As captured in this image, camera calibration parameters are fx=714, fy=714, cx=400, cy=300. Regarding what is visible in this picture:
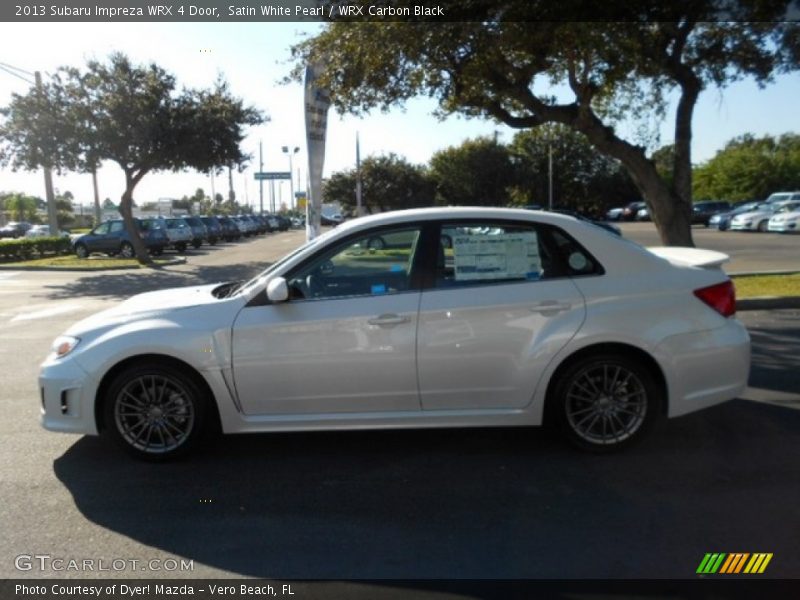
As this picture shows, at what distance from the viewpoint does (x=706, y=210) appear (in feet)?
150

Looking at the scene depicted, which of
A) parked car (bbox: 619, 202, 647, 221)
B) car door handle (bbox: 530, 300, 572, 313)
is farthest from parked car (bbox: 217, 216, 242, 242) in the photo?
car door handle (bbox: 530, 300, 572, 313)

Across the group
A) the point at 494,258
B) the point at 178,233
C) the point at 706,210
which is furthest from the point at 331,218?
the point at 494,258

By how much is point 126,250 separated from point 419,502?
1071 inches

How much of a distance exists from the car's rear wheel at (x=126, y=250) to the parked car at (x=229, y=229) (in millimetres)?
14853

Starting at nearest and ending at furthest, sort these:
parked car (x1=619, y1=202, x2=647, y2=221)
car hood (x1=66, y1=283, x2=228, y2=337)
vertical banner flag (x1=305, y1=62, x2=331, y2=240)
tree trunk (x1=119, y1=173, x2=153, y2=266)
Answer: car hood (x1=66, y1=283, x2=228, y2=337), vertical banner flag (x1=305, y1=62, x2=331, y2=240), tree trunk (x1=119, y1=173, x2=153, y2=266), parked car (x1=619, y1=202, x2=647, y2=221)

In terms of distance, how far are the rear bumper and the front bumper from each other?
3842 mm

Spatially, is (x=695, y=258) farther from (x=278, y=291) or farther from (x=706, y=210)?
(x=706, y=210)

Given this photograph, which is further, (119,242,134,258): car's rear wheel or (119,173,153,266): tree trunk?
(119,242,134,258): car's rear wheel

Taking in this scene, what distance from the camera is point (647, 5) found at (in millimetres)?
10586

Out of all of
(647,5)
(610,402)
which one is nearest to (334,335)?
(610,402)

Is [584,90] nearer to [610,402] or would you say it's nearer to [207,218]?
[610,402]

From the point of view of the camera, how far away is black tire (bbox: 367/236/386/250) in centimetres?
500

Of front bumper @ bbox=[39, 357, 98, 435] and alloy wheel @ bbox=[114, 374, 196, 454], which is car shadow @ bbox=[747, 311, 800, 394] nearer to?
alloy wheel @ bbox=[114, 374, 196, 454]
